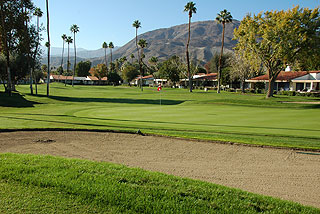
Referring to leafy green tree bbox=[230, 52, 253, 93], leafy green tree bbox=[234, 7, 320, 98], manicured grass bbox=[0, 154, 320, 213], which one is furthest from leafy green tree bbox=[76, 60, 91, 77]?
manicured grass bbox=[0, 154, 320, 213]

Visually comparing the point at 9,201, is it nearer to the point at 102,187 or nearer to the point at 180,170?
the point at 102,187

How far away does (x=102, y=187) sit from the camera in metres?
5.28

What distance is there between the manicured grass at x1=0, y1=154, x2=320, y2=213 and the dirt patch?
3.63 ft

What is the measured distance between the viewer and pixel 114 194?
16.4 feet

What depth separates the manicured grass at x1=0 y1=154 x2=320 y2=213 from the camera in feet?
15.1

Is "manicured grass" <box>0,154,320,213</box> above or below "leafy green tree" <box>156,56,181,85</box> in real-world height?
below

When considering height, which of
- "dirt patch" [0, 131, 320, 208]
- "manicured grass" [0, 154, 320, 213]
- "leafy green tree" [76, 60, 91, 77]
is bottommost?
"dirt patch" [0, 131, 320, 208]

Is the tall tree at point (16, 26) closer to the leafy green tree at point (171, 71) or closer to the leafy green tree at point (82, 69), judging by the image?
the leafy green tree at point (171, 71)

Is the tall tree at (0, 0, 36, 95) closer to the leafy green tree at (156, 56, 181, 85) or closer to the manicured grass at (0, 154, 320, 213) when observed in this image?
the manicured grass at (0, 154, 320, 213)

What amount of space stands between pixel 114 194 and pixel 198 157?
14.2ft

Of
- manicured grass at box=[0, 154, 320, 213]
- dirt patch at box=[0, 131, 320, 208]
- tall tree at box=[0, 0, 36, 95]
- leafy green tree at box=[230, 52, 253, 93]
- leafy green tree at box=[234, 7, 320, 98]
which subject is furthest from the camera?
leafy green tree at box=[230, 52, 253, 93]

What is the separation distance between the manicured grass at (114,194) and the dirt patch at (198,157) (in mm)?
1107

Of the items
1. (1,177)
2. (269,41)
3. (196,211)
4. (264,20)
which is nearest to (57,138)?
(1,177)

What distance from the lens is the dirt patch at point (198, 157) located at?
644 cm
